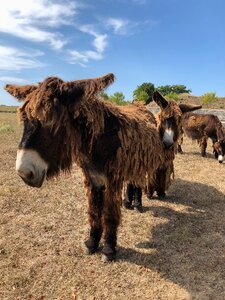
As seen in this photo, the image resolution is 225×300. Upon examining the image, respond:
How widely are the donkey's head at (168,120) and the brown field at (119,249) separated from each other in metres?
1.61

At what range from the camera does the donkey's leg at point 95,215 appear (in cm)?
Answer: 479

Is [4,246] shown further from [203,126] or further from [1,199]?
[203,126]

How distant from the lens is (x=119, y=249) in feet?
17.2

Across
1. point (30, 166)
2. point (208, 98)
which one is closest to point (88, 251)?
point (30, 166)

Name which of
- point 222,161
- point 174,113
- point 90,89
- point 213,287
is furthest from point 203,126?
point 90,89

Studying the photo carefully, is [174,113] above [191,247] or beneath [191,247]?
above

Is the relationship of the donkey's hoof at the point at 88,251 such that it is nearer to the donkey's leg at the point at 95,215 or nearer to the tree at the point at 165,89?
the donkey's leg at the point at 95,215

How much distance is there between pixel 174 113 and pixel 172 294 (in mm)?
3482

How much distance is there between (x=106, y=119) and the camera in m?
4.37

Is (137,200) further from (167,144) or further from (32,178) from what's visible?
(32,178)

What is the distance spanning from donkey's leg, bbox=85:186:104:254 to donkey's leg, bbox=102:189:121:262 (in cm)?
16

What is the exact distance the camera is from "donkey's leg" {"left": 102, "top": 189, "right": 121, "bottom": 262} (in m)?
4.64

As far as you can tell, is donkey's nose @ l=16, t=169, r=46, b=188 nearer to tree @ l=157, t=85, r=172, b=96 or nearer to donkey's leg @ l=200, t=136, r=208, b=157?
donkey's leg @ l=200, t=136, r=208, b=157

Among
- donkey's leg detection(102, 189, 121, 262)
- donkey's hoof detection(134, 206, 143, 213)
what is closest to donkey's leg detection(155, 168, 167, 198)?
donkey's hoof detection(134, 206, 143, 213)
